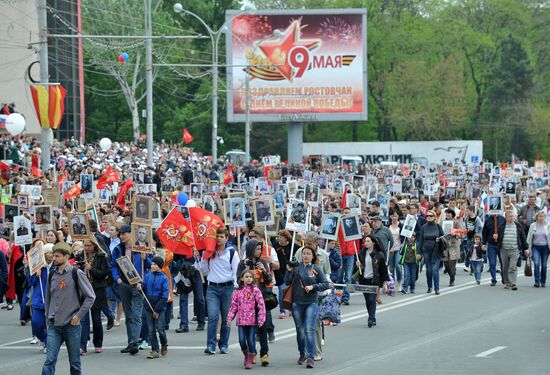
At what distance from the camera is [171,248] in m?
17.1

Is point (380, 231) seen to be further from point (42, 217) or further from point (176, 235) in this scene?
point (42, 217)

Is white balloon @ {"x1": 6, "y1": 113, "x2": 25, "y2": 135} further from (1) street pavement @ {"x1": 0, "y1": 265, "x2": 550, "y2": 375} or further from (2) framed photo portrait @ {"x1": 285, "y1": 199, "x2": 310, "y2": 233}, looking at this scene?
(2) framed photo portrait @ {"x1": 285, "y1": 199, "x2": 310, "y2": 233}

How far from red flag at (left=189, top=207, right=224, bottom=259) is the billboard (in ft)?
158

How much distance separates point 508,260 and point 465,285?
110 centimetres

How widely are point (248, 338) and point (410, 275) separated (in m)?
8.30

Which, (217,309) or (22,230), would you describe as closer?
(217,309)

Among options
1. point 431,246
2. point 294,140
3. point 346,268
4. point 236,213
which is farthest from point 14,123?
point 294,140

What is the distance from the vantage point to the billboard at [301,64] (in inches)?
2569

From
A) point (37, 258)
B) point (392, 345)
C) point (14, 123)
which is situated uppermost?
point (14, 123)

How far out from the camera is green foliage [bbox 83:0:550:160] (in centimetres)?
8388

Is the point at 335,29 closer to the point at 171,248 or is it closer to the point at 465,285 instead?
the point at 465,285

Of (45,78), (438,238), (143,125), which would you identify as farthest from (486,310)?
(143,125)

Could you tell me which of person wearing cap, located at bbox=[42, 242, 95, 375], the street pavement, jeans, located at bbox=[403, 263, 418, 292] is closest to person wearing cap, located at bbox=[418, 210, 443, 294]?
jeans, located at bbox=[403, 263, 418, 292]

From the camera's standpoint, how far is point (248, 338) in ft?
48.1
